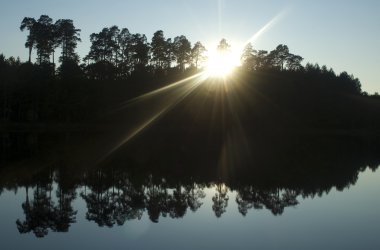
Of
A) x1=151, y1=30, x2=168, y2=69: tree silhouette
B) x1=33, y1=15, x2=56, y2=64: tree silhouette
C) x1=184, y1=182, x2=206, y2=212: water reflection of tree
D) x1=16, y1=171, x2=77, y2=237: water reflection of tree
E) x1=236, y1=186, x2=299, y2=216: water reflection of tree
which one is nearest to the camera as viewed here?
x1=16, y1=171, x2=77, y2=237: water reflection of tree

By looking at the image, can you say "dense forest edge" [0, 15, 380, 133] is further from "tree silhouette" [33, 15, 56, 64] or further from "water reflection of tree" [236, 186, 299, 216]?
"water reflection of tree" [236, 186, 299, 216]

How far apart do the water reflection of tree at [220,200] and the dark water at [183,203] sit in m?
0.06

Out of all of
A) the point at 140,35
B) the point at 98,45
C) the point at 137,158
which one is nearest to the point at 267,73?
the point at 140,35

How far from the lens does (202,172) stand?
2977 cm

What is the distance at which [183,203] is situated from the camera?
19.9 meters

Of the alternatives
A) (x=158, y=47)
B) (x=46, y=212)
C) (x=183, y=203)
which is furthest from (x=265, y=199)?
(x=158, y=47)

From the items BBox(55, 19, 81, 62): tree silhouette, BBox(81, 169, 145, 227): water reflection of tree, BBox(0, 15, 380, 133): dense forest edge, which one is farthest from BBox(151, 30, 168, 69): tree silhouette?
BBox(81, 169, 145, 227): water reflection of tree

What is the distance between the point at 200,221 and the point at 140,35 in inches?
3590

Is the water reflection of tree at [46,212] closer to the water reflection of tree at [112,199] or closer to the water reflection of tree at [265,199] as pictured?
the water reflection of tree at [112,199]

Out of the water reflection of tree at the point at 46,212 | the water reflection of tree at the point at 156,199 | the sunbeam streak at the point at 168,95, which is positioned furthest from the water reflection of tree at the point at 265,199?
the sunbeam streak at the point at 168,95

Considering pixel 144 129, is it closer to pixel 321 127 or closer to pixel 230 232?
pixel 321 127

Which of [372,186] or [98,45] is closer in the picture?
[372,186]

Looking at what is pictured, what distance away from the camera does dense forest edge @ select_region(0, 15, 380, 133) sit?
73625 millimetres

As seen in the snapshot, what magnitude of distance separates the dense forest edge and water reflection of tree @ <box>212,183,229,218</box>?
50.3m
